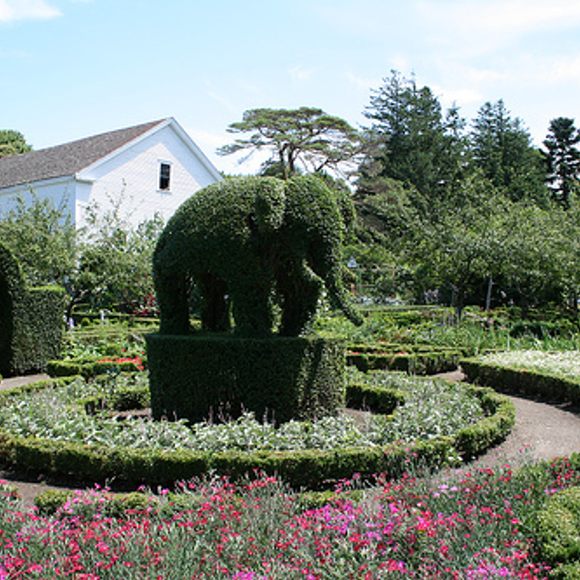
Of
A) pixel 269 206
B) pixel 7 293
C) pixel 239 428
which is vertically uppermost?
pixel 269 206

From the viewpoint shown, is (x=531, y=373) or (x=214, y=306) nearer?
(x=214, y=306)

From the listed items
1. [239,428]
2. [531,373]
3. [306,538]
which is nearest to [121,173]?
[531,373]

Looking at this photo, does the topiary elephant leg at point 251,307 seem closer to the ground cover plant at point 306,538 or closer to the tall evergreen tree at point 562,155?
the ground cover plant at point 306,538

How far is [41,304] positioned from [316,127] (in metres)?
23.4

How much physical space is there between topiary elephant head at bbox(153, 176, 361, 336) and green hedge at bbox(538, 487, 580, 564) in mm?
4636

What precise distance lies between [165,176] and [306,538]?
2726 centimetres

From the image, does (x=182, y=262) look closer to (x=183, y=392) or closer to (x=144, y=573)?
(x=183, y=392)

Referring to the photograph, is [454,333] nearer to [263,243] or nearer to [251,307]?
[251,307]

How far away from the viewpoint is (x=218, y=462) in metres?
6.82

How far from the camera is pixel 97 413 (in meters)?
9.99

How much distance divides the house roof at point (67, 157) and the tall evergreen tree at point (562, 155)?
36.7m

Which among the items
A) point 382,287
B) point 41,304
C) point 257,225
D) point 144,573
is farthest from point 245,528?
point 382,287

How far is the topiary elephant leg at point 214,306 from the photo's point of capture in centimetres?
1021

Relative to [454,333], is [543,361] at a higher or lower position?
Result: lower
